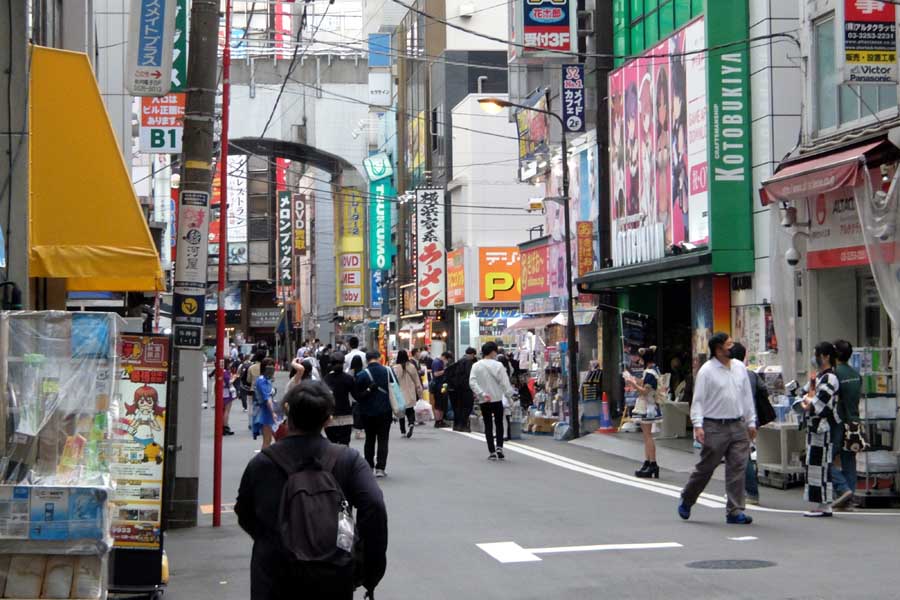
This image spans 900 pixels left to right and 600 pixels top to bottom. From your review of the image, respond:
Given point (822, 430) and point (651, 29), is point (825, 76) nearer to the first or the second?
point (822, 430)

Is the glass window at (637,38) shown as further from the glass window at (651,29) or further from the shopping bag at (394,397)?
the shopping bag at (394,397)

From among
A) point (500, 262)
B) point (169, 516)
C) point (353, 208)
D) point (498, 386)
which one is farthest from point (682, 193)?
point (353, 208)

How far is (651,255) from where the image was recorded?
25.4m

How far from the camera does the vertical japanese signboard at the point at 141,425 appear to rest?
371 inches

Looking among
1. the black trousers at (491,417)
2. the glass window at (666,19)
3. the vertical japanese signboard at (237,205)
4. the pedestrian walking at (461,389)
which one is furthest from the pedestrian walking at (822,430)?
the vertical japanese signboard at (237,205)

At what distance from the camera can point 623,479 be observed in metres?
17.7

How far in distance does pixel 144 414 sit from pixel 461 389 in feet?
58.5

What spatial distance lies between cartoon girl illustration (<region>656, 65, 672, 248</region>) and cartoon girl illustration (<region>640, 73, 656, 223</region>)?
1.20ft

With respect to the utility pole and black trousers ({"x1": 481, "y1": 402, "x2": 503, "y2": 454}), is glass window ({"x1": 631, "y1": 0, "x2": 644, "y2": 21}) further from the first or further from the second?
the utility pole

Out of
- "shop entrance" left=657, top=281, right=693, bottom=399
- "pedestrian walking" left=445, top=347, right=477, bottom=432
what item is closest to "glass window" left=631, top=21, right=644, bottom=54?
"shop entrance" left=657, top=281, right=693, bottom=399

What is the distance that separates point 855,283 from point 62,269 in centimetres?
1101

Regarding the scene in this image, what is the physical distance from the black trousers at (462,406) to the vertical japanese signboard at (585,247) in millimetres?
4060

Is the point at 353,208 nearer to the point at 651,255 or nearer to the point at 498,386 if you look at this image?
the point at 651,255

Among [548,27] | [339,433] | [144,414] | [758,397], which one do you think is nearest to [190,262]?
[144,414]
